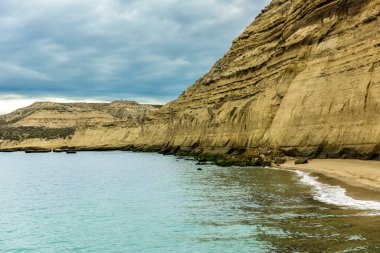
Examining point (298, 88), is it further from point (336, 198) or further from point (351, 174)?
point (336, 198)

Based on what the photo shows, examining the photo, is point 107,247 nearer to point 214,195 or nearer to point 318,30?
point 214,195

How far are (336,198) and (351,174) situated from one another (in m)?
8.74

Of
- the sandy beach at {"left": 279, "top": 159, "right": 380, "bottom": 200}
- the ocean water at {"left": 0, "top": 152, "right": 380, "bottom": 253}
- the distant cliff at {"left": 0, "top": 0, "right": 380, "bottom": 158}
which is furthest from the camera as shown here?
the distant cliff at {"left": 0, "top": 0, "right": 380, "bottom": 158}

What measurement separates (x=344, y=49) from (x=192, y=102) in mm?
50731

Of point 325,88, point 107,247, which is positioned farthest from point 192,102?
point 107,247

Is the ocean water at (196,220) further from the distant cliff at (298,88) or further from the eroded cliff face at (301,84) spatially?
the distant cliff at (298,88)

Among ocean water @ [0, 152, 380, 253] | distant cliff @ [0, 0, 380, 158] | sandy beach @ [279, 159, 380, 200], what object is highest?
distant cliff @ [0, 0, 380, 158]

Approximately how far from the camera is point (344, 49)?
39312mm

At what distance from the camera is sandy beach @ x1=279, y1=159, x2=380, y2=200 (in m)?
20.7

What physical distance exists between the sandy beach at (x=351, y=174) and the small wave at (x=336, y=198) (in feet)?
1.86

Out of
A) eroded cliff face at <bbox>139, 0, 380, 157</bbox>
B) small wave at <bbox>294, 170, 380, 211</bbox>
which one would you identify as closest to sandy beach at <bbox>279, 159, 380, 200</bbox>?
small wave at <bbox>294, 170, 380, 211</bbox>

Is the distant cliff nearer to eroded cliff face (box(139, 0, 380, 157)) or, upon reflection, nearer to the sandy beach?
eroded cliff face (box(139, 0, 380, 157))

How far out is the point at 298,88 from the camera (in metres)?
45.5

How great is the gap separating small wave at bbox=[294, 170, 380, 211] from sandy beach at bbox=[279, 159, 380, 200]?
1.86ft
